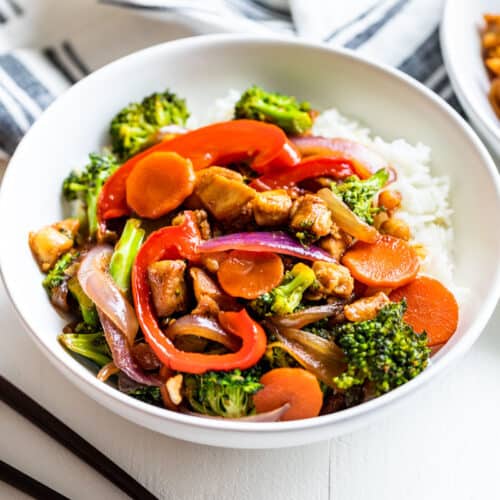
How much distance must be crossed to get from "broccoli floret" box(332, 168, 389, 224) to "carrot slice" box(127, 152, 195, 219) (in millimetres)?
698

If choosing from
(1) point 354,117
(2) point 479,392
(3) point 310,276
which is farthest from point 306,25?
(2) point 479,392

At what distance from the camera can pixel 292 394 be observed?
8.69 feet

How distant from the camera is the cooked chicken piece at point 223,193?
302 centimetres

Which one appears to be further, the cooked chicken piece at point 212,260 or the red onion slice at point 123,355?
the cooked chicken piece at point 212,260

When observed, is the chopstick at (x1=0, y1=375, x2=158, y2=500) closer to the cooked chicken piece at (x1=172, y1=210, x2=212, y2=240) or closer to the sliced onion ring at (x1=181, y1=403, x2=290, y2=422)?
the sliced onion ring at (x1=181, y1=403, x2=290, y2=422)

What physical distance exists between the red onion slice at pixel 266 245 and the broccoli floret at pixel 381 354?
0.36 m

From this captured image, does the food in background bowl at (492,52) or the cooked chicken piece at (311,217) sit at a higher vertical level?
the cooked chicken piece at (311,217)

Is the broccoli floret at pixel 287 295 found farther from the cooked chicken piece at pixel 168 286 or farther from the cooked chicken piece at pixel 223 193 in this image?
the cooked chicken piece at pixel 223 193

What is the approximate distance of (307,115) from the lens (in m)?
3.67

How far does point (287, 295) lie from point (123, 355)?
0.71 m

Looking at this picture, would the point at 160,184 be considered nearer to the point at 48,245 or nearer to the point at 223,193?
the point at 223,193

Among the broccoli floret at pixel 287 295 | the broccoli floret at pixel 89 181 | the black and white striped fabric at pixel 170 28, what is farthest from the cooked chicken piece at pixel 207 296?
the black and white striped fabric at pixel 170 28

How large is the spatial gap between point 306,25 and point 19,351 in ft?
8.84

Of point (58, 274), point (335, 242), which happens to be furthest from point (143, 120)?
point (335, 242)
